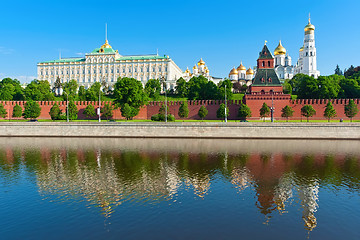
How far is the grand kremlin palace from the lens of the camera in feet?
405

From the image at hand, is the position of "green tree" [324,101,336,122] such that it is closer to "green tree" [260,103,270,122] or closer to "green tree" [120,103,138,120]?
"green tree" [260,103,270,122]

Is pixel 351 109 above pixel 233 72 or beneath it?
beneath

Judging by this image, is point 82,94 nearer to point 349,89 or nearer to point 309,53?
point 349,89

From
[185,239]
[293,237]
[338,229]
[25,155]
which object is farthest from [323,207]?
[25,155]

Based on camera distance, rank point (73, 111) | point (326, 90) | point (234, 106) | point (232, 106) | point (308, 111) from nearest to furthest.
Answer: point (308, 111)
point (234, 106)
point (232, 106)
point (73, 111)
point (326, 90)

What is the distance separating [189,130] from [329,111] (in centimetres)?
2820

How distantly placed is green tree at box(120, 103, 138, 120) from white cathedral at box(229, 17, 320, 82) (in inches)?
2558

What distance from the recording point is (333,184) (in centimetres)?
1939

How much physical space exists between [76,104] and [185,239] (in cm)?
5963

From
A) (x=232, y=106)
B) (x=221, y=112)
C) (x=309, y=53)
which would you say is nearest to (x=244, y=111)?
(x=221, y=112)

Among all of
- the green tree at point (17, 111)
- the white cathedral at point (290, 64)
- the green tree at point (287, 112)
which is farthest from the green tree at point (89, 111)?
the white cathedral at point (290, 64)

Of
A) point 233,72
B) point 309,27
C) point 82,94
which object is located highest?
point 309,27

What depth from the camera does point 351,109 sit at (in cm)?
5281

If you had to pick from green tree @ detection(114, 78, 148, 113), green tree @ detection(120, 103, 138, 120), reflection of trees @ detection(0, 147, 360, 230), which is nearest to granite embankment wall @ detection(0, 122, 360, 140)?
reflection of trees @ detection(0, 147, 360, 230)
